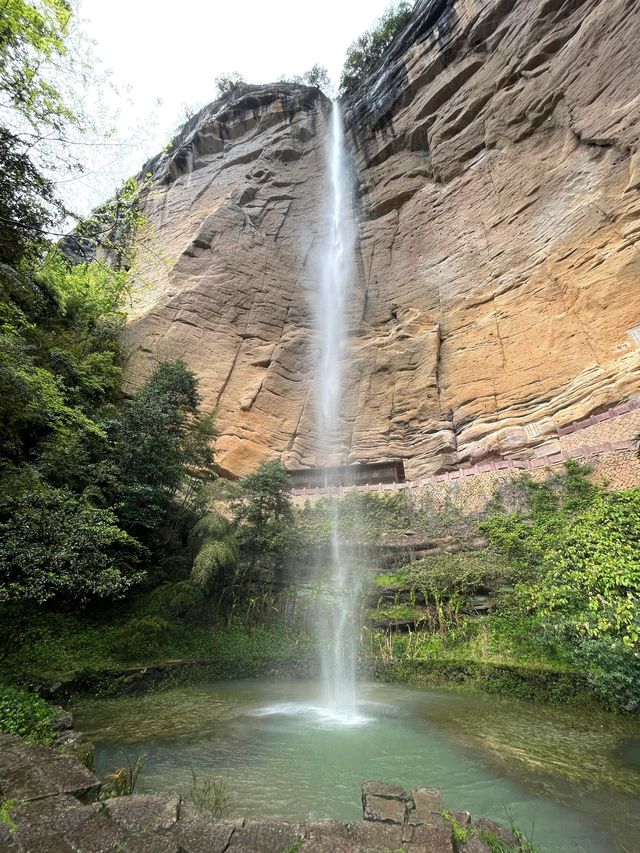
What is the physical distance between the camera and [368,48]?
32.1m

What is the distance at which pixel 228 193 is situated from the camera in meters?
26.3

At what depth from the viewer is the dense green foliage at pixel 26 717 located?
470 centimetres

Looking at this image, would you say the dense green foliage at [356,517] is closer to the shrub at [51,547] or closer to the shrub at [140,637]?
the shrub at [140,637]

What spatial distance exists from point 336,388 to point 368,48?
3105 centimetres

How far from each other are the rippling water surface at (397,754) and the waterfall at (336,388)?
4.00 feet

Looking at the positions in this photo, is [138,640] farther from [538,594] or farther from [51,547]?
[538,594]

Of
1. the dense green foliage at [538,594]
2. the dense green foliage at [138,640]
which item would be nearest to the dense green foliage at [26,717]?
the dense green foliage at [138,640]

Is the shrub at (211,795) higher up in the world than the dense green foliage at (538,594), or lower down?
lower down

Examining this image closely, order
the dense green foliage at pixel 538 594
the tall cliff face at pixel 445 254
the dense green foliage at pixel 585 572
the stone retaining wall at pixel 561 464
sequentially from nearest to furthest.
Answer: the dense green foliage at pixel 585 572
the dense green foliage at pixel 538 594
the stone retaining wall at pixel 561 464
the tall cliff face at pixel 445 254

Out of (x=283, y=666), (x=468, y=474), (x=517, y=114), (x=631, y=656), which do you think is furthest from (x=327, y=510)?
(x=517, y=114)

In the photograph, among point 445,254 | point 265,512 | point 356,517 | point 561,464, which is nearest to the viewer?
point 561,464

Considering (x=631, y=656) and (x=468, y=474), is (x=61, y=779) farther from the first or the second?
(x=468, y=474)

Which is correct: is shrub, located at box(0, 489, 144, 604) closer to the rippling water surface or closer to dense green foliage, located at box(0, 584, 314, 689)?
dense green foliage, located at box(0, 584, 314, 689)

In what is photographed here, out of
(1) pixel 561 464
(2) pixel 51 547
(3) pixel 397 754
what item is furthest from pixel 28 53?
(1) pixel 561 464
